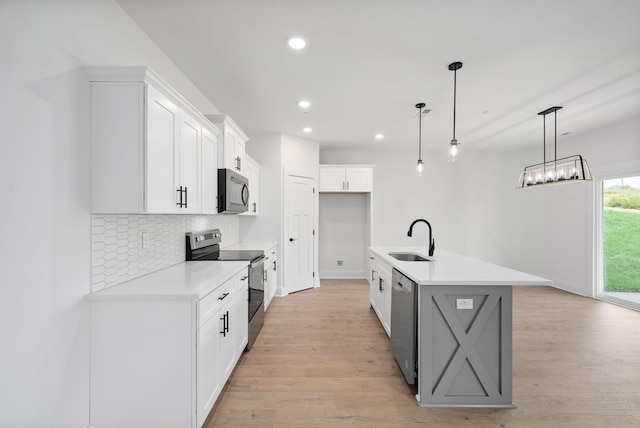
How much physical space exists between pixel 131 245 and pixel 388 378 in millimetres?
2247

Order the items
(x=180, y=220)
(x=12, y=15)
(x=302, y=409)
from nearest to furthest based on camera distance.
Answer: (x=12, y=15) < (x=302, y=409) < (x=180, y=220)

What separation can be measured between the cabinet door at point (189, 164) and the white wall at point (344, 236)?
388cm

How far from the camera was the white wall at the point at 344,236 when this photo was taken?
6102mm

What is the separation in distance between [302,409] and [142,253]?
1.62m

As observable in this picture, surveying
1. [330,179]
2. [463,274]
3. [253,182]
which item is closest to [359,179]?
[330,179]

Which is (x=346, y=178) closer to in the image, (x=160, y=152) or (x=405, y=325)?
(x=405, y=325)

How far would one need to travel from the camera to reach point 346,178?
557 cm

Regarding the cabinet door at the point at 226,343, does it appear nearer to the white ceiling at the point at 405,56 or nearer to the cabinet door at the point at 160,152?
the cabinet door at the point at 160,152

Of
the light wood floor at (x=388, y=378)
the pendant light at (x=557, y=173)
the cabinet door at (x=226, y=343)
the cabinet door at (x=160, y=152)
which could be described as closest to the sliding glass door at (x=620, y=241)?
the light wood floor at (x=388, y=378)

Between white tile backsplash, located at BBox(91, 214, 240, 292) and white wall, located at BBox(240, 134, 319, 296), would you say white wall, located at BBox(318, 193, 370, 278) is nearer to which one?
white wall, located at BBox(240, 134, 319, 296)

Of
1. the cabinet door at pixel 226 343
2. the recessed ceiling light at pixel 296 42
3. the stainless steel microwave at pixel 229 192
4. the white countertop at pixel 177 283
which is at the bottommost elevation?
the cabinet door at pixel 226 343

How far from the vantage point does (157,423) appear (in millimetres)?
1612

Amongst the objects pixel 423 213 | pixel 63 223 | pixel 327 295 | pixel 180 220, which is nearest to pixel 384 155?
pixel 423 213

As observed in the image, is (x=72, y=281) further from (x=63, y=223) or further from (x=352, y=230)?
(x=352, y=230)
